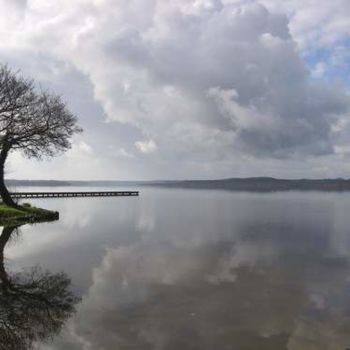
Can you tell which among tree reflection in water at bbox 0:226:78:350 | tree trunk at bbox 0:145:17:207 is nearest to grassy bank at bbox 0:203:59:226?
tree trunk at bbox 0:145:17:207

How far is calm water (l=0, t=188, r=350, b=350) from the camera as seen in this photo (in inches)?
566

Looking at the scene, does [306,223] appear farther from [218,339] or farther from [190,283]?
[218,339]

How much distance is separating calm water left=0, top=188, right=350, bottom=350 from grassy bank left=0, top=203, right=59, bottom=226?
178 inches

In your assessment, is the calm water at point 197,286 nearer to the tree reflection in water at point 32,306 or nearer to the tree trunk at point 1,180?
the tree reflection in water at point 32,306

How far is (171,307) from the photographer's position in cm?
1753

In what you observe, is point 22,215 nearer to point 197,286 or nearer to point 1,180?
point 1,180

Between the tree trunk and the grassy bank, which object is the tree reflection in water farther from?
the tree trunk

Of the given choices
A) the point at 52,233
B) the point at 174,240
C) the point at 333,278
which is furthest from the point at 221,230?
the point at 333,278

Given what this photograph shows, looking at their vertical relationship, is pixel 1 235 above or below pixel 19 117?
below

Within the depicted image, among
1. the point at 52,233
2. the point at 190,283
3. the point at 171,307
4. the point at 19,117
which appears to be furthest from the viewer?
the point at 19,117

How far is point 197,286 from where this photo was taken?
21.4 meters

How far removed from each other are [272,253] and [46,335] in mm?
20555

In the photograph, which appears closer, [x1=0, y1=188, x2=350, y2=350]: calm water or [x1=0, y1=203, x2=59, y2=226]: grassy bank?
[x1=0, y1=188, x2=350, y2=350]: calm water

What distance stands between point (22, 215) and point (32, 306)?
107 feet
